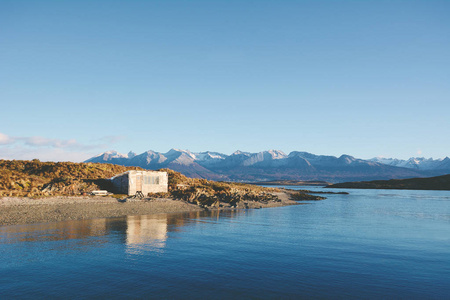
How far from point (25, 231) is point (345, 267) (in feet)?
88.5

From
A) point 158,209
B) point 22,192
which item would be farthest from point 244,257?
point 22,192

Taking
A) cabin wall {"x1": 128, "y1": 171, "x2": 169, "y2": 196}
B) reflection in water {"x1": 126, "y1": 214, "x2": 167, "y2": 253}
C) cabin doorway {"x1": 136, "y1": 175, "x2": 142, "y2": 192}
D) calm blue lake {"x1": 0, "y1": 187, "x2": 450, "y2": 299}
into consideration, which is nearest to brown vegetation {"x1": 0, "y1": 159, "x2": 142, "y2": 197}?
cabin wall {"x1": 128, "y1": 171, "x2": 169, "y2": 196}

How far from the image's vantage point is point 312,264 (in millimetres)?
19859

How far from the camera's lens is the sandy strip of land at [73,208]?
34.0 meters

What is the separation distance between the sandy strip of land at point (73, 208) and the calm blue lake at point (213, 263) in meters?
4.22

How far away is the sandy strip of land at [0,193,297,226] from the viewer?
34031mm

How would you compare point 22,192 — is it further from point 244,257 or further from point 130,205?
point 244,257

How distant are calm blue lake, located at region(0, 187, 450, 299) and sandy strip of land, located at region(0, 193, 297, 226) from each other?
4217mm

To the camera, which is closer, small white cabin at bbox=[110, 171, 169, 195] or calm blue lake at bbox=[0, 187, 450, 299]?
calm blue lake at bbox=[0, 187, 450, 299]

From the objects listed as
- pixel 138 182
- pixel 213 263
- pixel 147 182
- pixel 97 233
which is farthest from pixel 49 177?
pixel 213 263

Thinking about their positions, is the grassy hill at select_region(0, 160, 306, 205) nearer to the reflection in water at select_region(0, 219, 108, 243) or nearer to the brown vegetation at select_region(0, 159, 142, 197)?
the brown vegetation at select_region(0, 159, 142, 197)

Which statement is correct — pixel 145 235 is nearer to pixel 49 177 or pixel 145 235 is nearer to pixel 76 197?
pixel 76 197

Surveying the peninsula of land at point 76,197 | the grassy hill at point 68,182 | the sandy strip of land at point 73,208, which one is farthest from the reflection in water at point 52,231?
the grassy hill at point 68,182

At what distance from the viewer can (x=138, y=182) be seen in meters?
59.6
